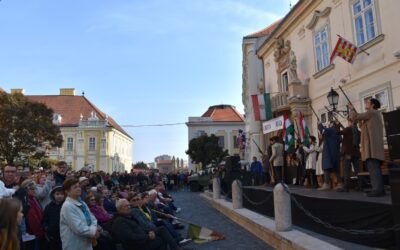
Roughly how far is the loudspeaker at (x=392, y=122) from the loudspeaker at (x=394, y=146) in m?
0.07


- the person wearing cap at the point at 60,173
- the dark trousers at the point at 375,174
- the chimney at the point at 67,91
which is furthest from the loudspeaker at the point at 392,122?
the chimney at the point at 67,91

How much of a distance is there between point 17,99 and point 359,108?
2631cm

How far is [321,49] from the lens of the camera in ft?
58.8

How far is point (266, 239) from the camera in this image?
28.9ft

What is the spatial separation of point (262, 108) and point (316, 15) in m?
5.94

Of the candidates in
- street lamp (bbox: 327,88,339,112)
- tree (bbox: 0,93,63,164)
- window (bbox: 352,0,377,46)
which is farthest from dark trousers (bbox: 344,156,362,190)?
tree (bbox: 0,93,63,164)

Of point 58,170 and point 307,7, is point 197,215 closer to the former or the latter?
point 58,170

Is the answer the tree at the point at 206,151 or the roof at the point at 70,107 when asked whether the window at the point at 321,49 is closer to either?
the tree at the point at 206,151

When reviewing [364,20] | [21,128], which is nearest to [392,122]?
[364,20]

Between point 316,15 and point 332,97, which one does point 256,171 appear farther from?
point 316,15

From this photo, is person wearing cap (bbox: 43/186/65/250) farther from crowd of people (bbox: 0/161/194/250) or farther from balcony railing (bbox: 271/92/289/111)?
balcony railing (bbox: 271/92/289/111)

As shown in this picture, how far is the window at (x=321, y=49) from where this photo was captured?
17378 millimetres

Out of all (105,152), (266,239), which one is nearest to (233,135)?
(105,152)

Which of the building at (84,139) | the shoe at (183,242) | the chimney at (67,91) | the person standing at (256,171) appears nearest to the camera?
the shoe at (183,242)
